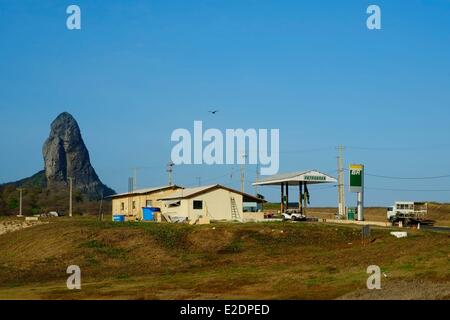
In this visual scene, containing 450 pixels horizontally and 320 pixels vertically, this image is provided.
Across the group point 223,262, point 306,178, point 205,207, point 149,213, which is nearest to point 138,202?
point 149,213

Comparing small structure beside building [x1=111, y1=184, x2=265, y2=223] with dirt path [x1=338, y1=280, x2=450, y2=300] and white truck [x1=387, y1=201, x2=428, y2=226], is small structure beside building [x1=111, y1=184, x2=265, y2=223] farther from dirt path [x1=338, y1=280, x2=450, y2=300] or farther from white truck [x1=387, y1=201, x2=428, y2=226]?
dirt path [x1=338, y1=280, x2=450, y2=300]

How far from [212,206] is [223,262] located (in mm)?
30147

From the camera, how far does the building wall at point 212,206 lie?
248 feet

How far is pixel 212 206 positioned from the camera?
76562 millimetres

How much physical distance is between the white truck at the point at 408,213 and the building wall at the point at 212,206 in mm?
18069

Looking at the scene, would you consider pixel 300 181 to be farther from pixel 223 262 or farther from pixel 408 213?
pixel 223 262

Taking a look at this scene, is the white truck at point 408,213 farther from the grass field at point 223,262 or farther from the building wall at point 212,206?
the building wall at point 212,206

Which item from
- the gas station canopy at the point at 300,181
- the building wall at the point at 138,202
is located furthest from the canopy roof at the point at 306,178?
the building wall at the point at 138,202

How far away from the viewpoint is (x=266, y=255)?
4850cm

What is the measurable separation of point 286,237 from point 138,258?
42.5ft

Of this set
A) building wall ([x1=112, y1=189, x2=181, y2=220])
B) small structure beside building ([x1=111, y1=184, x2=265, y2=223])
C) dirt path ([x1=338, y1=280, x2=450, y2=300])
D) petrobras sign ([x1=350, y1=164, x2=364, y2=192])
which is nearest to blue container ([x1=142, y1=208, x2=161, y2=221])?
small structure beside building ([x1=111, y1=184, x2=265, y2=223])

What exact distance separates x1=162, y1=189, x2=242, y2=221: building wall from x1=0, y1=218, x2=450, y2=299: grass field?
11993 mm
